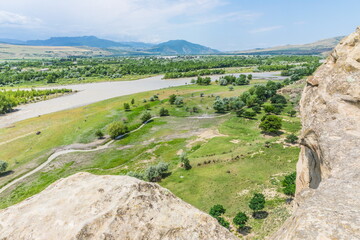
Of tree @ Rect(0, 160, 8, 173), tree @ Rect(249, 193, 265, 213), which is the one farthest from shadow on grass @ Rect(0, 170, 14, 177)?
tree @ Rect(249, 193, 265, 213)

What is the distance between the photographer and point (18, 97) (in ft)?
447

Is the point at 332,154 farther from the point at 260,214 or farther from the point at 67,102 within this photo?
the point at 67,102

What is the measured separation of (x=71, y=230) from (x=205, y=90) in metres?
145

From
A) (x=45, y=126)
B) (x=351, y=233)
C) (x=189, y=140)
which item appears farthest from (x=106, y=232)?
(x=45, y=126)

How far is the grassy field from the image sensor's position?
39.1 m

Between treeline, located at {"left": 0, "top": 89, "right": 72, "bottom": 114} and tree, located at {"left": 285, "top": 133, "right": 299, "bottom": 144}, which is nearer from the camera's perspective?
tree, located at {"left": 285, "top": 133, "right": 299, "bottom": 144}

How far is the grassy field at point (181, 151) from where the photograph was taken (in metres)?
39.1

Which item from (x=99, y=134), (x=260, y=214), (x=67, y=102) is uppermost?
(x=260, y=214)

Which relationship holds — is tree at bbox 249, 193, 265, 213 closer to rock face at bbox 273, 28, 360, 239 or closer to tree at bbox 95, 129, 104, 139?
rock face at bbox 273, 28, 360, 239

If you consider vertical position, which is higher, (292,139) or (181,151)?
(292,139)

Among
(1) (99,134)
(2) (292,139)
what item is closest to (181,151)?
(2) (292,139)

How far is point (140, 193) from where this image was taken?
10562 mm

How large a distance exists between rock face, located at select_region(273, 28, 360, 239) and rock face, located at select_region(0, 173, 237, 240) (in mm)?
3703

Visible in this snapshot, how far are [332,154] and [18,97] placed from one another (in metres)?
169
